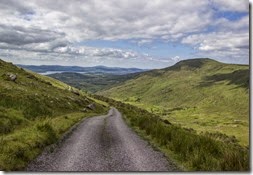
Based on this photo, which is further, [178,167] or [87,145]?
[87,145]

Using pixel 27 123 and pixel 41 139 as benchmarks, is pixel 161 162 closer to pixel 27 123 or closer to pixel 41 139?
pixel 41 139

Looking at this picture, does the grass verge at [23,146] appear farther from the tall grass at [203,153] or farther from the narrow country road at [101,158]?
the tall grass at [203,153]

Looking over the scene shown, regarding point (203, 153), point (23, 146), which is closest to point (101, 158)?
point (23, 146)

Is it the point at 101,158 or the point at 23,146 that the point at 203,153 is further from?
the point at 23,146

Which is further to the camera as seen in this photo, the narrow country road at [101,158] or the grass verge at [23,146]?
the narrow country road at [101,158]

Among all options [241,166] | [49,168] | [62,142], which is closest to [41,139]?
[62,142]

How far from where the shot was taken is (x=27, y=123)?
26.7m

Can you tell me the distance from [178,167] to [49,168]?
17.7 feet

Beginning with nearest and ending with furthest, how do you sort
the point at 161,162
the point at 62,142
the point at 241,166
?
the point at 241,166 → the point at 161,162 → the point at 62,142

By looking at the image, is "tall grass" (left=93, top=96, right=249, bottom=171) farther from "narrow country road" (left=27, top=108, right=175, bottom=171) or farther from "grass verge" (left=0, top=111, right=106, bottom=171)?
"grass verge" (left=0, top=111, right=106, bottom=171)

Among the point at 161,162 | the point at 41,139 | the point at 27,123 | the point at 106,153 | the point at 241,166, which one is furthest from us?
the point at 27,123

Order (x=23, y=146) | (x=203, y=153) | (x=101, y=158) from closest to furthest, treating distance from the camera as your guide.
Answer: (x=203, y=153)
(x=101, y=158)
(x=23, y=146)

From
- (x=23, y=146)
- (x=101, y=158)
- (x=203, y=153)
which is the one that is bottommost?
(x=101, y=158)

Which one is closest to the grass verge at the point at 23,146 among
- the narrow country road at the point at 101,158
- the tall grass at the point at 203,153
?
the narrow country road at the point at 101,158
